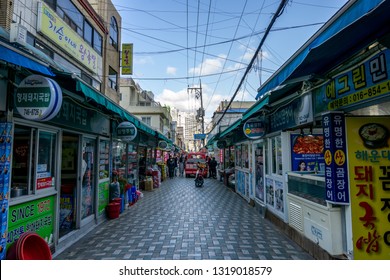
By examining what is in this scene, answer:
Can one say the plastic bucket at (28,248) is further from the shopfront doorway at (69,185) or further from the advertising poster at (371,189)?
the advertising poster at (371,189)

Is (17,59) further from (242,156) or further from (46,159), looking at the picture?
(242,156)

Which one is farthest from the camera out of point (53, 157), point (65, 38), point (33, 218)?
point (65, 38)

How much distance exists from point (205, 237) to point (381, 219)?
3.43 meters

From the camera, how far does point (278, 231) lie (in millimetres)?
6051

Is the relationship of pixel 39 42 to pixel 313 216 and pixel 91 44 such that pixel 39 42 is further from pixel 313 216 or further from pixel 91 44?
pixel 313 216

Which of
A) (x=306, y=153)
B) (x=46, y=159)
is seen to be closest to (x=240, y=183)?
(x=306, y=153)

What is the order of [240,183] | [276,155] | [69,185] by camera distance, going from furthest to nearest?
[240,183] → [276,155] → [69,185]

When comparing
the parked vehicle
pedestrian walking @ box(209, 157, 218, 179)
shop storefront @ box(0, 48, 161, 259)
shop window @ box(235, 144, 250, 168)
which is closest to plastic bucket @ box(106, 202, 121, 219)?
shop storefront @ box(0, 48, 161, 259)

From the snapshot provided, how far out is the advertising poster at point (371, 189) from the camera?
3531mm

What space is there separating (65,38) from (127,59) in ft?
19.7

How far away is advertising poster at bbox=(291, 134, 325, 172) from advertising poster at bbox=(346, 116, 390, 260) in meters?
2.20

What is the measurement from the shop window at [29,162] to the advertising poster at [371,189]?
213 inches

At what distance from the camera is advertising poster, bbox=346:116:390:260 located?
3.53 metres

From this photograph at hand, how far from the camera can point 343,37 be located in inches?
115
